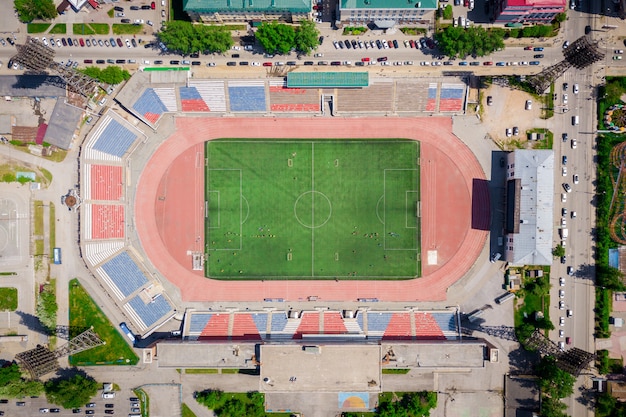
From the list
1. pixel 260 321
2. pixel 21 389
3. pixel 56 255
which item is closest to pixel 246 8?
pixel 260 321

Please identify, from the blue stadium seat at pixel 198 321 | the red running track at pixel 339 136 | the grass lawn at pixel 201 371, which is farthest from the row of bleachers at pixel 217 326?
the grass lawn at pixel 201 371

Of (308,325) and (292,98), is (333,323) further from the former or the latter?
(292,98)

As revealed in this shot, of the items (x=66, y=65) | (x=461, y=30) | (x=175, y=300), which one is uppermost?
(x=461, y=30)

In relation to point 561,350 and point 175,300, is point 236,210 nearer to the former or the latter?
point 175,300

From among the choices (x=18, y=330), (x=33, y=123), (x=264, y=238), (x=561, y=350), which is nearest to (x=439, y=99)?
(x=264, y=238)

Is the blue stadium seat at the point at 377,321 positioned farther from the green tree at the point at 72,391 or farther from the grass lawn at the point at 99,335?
the green tree at the point at 72,391
